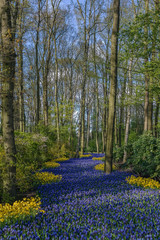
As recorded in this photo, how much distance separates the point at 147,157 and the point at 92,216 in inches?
178

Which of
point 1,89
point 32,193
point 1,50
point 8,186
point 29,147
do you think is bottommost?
point 32,193

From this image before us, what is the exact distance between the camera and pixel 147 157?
297 inches

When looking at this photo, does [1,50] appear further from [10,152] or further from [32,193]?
[32,193]

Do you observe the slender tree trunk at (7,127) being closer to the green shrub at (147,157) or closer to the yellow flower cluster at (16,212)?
the yellow flower cluster at (16,212)

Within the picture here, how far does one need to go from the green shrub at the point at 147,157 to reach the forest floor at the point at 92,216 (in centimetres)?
184

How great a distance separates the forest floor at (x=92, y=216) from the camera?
304cm

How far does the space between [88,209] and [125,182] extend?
2628mm

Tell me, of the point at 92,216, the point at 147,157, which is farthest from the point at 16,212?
the point at 147,157

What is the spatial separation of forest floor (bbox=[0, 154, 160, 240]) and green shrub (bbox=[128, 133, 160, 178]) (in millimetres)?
1845

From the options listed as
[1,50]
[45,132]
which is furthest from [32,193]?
[45,132]

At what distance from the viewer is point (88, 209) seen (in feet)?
13.1

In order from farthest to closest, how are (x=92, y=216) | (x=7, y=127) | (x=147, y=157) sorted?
(x=147, y=157)
(x=7, y=127)
(x=92, y=216)

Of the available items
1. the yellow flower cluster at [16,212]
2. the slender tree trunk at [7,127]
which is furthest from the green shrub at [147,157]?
the slender tree trunk at [7,127]

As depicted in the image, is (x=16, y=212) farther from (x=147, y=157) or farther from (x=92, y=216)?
(x=147, y=157)
